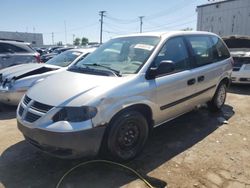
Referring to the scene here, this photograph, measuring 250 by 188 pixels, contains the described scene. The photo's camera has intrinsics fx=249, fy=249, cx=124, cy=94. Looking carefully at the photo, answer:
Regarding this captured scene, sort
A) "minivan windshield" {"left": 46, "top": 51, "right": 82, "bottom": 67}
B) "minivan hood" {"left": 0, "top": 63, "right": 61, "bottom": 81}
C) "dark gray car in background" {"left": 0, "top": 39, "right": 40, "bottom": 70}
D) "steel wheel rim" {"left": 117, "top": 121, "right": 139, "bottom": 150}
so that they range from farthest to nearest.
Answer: "dark gray car in background" {"left": 0, "top": 39, "right": 40, "bottom": 70}
"minivan windshield" {"left": 46, "top": 51, "right": 82, "bottom": 67}
"minivan hood" {"left": 0, "top": 63, "right": 61, "bottom": 81}
"steel wheel rim" {"left": 117, "top": 121, "right": 139, "bottom": 150}

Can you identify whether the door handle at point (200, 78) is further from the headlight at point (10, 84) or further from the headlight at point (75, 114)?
the headlight at point (10, 84)

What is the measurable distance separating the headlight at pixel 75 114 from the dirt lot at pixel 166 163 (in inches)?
31.4

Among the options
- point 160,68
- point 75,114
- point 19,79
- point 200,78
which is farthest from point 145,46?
point 19,79

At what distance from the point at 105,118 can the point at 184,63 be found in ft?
6.21

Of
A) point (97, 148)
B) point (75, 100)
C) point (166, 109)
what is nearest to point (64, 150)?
point (97, 148)

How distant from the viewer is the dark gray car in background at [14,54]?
8.08 meters

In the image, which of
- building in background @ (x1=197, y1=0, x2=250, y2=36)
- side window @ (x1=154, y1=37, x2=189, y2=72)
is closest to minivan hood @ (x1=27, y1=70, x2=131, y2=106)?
side window @ (x1=154, y1=37, x2=189, y2=72)

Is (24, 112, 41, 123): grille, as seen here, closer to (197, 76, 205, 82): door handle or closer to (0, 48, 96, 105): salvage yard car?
(0, 48, 96, 105): salvage yard car

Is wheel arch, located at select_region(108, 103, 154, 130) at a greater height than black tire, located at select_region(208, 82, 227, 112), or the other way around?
wheel arch, located at select_region(108, 103, 154, 130)

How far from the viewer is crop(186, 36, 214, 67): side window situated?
4.40 m

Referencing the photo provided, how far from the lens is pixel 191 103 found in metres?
4.37

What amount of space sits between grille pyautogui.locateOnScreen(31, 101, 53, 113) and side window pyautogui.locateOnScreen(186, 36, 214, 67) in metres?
2.68

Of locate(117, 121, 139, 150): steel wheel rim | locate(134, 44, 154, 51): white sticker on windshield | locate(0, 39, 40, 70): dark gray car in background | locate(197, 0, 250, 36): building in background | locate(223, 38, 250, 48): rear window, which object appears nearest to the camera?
locate(117, 121, 139, 150): steel wheel rim

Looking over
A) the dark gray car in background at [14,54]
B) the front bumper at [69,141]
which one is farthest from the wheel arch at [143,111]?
the dark gray car in background at [14,54]
